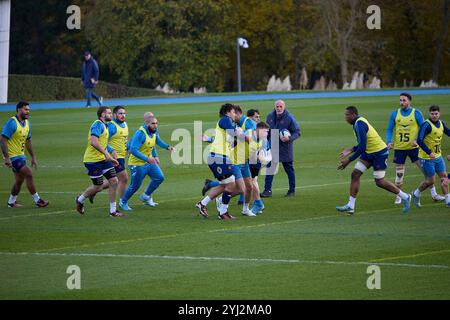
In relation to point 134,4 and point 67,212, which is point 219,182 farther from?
point 134,4

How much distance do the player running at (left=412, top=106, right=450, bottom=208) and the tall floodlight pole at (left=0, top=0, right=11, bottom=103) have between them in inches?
1315

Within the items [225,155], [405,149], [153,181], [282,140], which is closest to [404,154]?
[405,149]

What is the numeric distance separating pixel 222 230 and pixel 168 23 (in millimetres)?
53246

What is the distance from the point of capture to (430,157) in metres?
20.2

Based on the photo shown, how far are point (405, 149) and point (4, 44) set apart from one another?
3339 centimetres

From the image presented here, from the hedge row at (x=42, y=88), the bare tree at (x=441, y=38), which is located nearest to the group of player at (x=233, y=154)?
the hedge row at (x=42, y=88)

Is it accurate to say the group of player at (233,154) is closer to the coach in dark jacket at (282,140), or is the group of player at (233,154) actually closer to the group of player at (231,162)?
the group of player at (231,162)

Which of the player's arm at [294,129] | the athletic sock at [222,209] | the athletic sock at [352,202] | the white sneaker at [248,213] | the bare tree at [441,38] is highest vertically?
the bare tree at [441,38]

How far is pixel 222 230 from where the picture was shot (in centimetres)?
1802

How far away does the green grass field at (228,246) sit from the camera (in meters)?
13.4

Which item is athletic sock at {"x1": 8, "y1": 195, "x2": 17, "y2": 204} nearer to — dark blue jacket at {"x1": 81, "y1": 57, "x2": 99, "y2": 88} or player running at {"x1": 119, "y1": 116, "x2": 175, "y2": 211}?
player running at {"x1": 119, "y1": 116, "x2": 175, "y2": 211}

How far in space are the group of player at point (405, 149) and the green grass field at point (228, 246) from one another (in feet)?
1.28

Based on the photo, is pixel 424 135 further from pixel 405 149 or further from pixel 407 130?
pixel 405 149

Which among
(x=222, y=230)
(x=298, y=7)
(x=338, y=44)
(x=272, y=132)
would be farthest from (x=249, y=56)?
(x=222, y=230)
